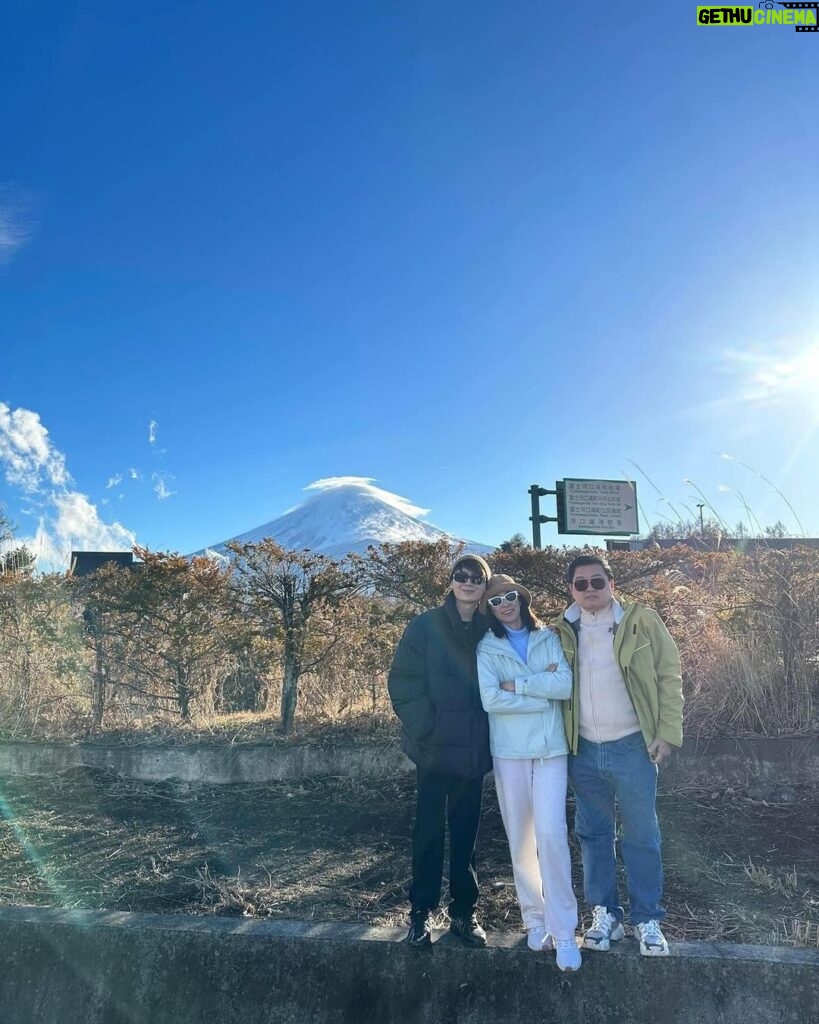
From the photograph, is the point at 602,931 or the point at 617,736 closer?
the point at 602,931

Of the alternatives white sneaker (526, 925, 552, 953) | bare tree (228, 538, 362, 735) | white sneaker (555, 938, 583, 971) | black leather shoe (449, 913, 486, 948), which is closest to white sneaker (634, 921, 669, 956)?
white sneaker (555, 938, 583, 971)

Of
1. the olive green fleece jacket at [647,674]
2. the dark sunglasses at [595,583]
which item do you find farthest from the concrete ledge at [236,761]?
the dark sunglasses at [595,583]

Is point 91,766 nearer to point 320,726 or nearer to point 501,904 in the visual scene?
point 320,726

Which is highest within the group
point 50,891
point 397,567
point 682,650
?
point 397,567

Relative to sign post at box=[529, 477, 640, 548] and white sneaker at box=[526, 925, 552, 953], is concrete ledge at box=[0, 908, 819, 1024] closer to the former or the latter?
white sneaker at box=[526, 925, 552, 953]

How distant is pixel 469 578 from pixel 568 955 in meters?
1.54

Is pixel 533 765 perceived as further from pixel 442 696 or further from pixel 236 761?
pixel 236 761

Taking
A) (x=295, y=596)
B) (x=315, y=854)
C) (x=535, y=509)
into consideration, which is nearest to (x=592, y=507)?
(x=535, y=509)

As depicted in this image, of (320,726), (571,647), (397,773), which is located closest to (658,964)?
(571,647)

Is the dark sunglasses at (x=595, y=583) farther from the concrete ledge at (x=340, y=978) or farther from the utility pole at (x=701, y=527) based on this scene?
the utility pole at (x=701, y=527)

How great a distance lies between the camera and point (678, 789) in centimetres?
470

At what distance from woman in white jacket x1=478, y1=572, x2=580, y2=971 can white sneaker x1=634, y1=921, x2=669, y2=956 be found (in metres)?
0.27

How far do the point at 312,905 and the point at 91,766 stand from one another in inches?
138

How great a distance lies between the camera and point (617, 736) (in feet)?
9.10
